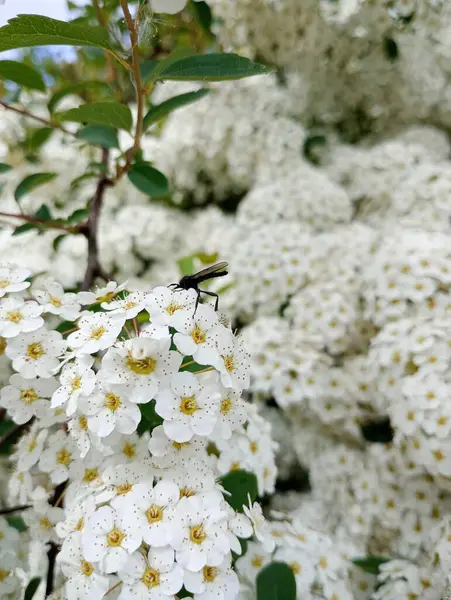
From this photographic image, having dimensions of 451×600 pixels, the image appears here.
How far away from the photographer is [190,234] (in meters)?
2.20

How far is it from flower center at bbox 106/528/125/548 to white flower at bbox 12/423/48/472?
0.87 feet

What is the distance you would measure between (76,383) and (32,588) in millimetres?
468

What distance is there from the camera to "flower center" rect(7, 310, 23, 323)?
89 centimetres

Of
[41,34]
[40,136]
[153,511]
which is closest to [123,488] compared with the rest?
[153,511]

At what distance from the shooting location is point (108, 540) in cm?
71

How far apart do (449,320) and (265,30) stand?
134 cm

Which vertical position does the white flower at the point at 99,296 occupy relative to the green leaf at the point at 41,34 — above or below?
below

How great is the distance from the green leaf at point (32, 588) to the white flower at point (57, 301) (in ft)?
1.58

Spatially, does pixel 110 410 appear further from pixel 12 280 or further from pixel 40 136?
pixel 40 136

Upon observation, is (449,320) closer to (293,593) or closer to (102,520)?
(293,593)

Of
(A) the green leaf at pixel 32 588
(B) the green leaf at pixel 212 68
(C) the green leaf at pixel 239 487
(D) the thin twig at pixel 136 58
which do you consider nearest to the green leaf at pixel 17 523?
(A) the green leaf at pixel 32 588

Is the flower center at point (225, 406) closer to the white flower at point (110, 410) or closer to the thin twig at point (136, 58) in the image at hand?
the white flower at point (110, 410)

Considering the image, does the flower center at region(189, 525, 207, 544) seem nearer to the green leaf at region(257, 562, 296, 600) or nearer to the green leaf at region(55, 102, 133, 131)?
the green leaf at region(257, 562, 296, 600)

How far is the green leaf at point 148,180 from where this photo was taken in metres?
1.19
